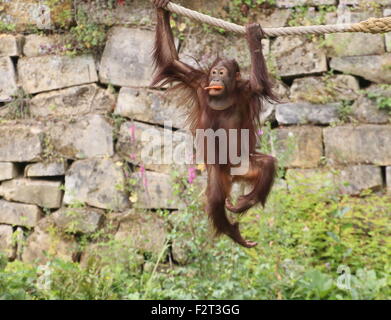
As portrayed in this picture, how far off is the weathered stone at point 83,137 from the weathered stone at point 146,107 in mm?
217

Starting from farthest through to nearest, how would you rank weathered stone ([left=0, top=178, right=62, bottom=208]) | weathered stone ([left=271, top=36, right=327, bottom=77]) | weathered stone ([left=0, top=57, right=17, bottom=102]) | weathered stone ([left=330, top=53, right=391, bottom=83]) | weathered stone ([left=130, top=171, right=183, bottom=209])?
weathered stone ([left=0, top=57, right=17, bottom=102]) → weathered stone ([left=0, top=178, right=62, bottom=208]) → weathered stone ([left=130, top=171, right=183, bottom=209]) → weathered stone ([left=271, top=36, right=327, bottom=77]) → weathered stone ([left=330, top=53, right=391, bottom=83])

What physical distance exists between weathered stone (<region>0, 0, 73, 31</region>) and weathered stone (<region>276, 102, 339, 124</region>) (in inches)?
86.5

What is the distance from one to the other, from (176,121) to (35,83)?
1.46 metres

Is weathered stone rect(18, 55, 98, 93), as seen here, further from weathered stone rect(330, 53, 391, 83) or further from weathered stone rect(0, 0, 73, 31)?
weathered stone rect(330, 53, 391, 83)

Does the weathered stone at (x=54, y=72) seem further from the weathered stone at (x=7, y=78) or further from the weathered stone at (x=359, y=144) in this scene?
the weathered stone at (x=359, y=144)

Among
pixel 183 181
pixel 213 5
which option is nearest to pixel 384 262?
pixel 183 181

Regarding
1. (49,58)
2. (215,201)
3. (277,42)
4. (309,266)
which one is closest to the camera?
(215,201)

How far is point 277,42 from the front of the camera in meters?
4.84

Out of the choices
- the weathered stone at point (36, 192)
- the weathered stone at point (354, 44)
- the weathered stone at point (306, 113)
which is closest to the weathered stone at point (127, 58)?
the weathered stone at point (36, 192)

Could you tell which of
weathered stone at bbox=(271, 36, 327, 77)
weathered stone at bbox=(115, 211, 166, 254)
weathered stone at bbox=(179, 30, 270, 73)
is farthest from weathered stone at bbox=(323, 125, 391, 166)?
weathered stone at bbox=(115, 211, 166, 254)

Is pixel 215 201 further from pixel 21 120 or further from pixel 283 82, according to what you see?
pixel 21 120

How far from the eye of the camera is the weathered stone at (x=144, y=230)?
4.81 metres

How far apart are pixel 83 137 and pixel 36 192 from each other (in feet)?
2.23

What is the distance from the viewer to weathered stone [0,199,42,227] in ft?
16.8
